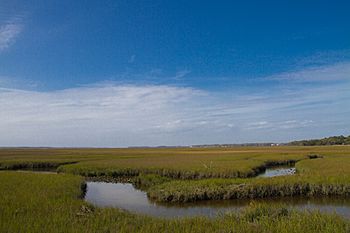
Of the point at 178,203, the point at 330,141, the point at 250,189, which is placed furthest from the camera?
the point at 330,141

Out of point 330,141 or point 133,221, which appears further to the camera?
point 330,141

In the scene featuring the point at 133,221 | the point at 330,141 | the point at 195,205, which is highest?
the point at 330,141

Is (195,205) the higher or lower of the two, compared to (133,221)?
lower

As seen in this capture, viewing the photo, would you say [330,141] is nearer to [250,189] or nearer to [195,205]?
[250,189]

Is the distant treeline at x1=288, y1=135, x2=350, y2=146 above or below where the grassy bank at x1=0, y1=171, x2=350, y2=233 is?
above

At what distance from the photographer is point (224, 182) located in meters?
23.5

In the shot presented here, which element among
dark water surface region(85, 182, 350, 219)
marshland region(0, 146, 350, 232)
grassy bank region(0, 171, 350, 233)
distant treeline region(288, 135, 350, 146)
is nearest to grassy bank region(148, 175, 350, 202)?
marshland region(0, 146, 350, 232)

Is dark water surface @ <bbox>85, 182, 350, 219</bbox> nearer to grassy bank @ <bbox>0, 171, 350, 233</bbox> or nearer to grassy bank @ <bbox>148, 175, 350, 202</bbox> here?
grassy bank @ <bbox>148, 175, 350, 202</bbox>

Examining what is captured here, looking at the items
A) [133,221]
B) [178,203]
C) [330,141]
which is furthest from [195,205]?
[330,141]

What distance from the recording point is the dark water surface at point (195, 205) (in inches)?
711

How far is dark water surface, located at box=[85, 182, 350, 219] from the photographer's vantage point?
18.1 metres

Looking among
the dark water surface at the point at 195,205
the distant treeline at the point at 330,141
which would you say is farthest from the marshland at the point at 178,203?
the distant treeline at the point at 330,141

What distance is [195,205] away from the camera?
65.8 feet

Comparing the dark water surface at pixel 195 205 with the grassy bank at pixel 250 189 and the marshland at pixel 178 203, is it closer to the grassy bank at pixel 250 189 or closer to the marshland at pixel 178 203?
the marshland at pixel 178 203
